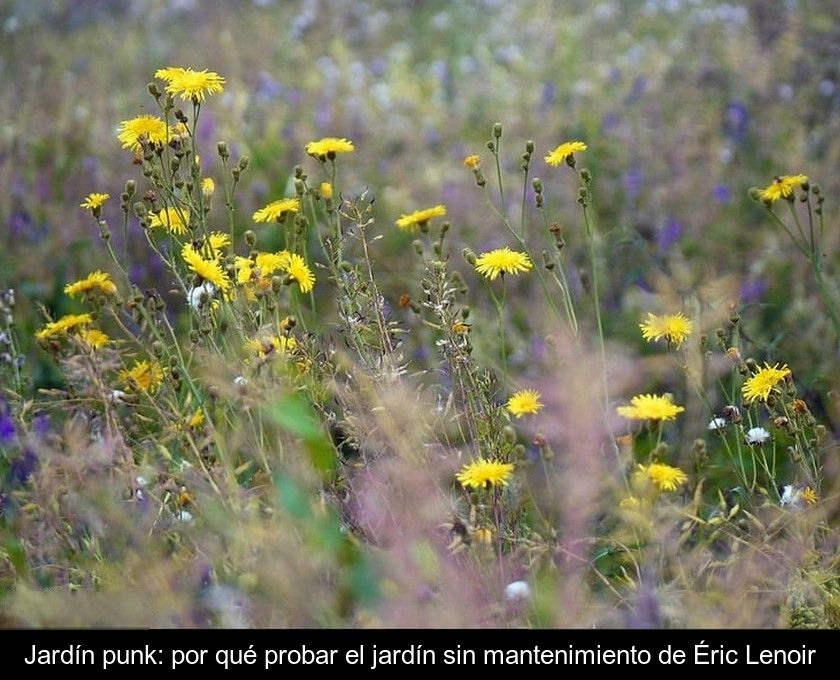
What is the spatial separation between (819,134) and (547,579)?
347cm

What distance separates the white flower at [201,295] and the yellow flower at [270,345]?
0.11 m

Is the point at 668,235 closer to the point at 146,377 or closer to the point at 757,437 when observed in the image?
the point at 757,437

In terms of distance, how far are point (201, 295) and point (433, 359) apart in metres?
1.24

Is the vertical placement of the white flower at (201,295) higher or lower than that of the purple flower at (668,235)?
lower

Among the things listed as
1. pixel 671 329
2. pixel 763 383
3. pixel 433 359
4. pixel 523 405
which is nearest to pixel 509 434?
pixel 523 405

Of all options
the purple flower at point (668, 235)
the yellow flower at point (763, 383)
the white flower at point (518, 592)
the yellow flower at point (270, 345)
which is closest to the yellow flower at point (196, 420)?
the yellow flower at point (270, 345)

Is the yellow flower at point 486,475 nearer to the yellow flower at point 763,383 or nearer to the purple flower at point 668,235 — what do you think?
the yellow flower at point 763,383

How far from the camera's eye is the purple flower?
4.21 meters

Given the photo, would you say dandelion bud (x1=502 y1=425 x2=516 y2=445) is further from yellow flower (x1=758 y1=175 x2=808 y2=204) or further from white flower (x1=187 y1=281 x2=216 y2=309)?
yellow flower (x1=758 y1=175 x2=808 y2=204)

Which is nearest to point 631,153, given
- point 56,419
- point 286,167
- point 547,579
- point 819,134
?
point 819,134

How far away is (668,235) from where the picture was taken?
4.23 metres

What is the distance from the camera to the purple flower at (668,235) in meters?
4.21
